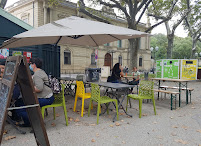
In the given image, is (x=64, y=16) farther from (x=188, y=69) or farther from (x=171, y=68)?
(x=188, y=69)

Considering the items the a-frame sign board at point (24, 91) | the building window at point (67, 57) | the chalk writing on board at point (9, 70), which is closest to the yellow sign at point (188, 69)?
the a-frame sign board at point (24, 91)

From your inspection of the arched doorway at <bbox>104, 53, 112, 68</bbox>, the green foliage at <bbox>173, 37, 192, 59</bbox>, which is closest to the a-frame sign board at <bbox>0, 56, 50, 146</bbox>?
the arched doorway at <bbox>104, 53, 112, 68</bbox>

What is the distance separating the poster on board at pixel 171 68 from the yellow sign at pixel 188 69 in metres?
0.42

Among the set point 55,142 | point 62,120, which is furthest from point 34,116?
point 62,120

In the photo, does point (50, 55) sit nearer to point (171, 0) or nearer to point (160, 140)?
point (160, 140)

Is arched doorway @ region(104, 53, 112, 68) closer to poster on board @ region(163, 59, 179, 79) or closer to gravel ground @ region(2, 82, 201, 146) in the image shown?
poster on board @ region(163, 59, 179, 79)

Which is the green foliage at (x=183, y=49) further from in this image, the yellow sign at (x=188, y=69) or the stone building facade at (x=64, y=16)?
the yellow sign at (x=188, y=69)

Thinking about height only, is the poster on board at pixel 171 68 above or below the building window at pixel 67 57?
→ below

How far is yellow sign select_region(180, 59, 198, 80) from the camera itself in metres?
13.2

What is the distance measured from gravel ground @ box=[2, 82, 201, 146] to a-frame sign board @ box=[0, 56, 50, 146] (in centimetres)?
70

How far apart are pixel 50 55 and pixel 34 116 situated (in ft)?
23.2

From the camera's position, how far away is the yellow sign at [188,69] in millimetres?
13242

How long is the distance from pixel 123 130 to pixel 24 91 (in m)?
2.25

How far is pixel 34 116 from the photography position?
2.58 meters
